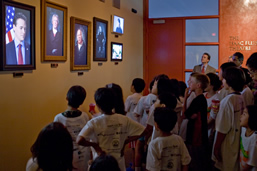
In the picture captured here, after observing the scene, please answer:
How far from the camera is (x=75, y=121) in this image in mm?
3176

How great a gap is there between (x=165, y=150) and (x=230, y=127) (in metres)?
1.01

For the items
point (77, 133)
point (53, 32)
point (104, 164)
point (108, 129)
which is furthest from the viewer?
point (53, 32)

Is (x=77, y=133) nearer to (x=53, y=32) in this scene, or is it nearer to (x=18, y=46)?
(x=18, y=46)

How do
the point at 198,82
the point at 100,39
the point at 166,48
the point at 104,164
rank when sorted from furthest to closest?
the point at 166,48 → the point at 100,39 → the point at 198,82 → the point at 104,164

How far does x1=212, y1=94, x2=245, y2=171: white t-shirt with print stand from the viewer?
3312 millimetres

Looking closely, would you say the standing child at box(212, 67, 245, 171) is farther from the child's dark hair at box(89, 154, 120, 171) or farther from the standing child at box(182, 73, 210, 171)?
the child's dark hair at box(89, 154, 120, 171)

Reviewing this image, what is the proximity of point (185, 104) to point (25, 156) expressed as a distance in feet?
7.70

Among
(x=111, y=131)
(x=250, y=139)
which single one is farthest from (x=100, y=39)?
(x=250, y=139)

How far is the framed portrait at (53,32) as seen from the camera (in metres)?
4.50

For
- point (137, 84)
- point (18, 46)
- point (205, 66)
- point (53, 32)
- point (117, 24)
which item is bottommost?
point (137, 84)

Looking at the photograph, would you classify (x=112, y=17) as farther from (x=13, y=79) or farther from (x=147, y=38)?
(x=13, y=79)

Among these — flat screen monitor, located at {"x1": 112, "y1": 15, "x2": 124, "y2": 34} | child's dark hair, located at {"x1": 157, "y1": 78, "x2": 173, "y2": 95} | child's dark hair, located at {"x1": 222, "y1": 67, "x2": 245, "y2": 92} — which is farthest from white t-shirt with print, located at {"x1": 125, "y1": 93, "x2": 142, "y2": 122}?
flat screen monitor, located at {"x1": 112, "y1": 15, "x2": 124, "y2": 34}

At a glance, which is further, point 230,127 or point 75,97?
point 230,127

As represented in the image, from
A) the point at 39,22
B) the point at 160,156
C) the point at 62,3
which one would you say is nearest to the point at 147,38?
the point at 62,3
